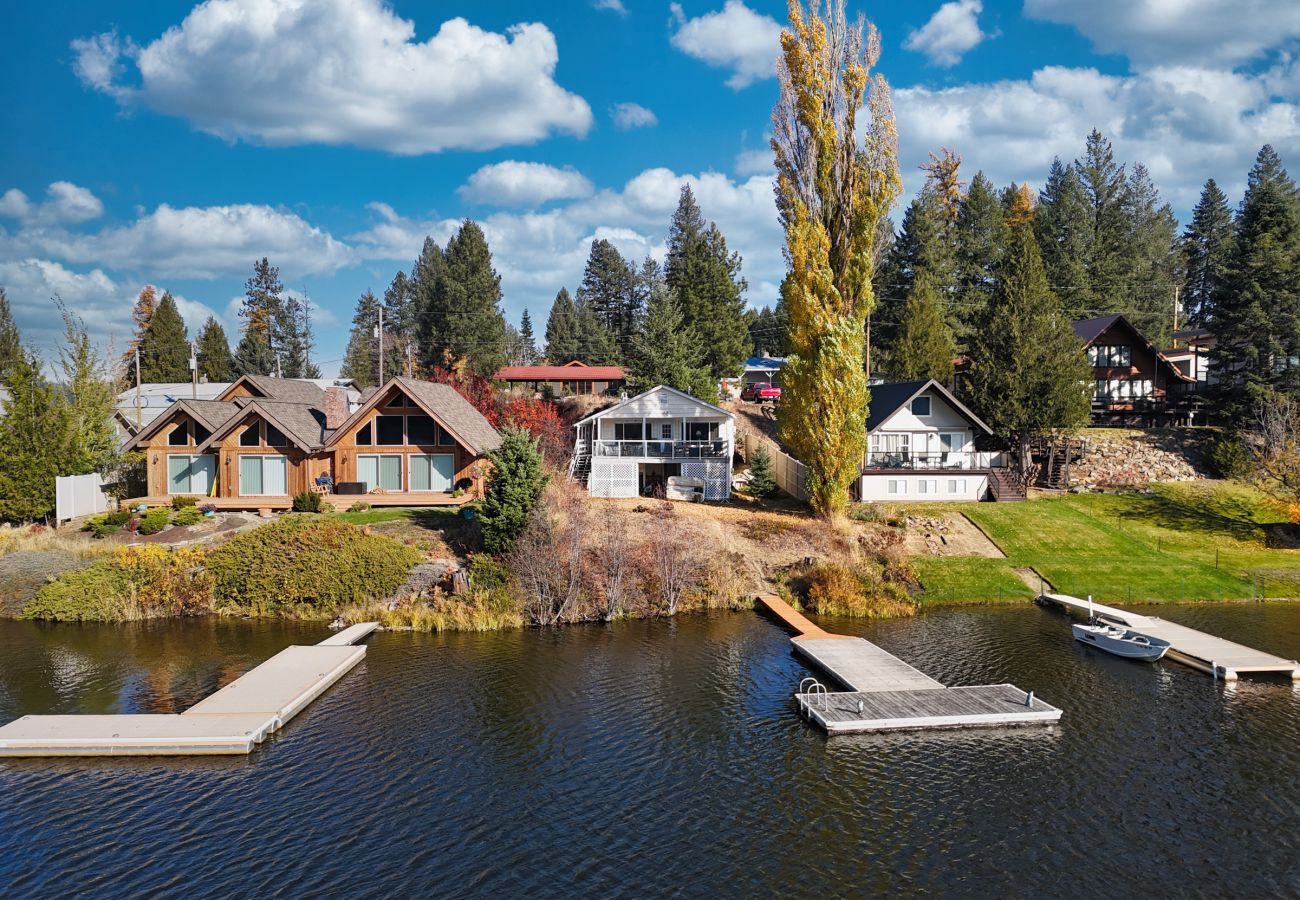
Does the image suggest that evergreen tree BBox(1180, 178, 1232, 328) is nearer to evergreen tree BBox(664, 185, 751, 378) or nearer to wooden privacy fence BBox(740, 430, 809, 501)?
evergreen tree BBox(664, 185, 751, 378)

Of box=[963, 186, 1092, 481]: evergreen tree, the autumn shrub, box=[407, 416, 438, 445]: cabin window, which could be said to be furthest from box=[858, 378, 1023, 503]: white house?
the autumn shrub

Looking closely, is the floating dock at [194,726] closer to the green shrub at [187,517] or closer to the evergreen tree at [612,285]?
the green shrub at [187,517]

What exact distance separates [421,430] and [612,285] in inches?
2291

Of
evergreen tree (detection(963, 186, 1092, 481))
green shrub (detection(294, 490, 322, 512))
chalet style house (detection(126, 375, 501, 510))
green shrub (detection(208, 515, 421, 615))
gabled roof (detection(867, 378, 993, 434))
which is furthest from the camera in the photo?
evergreen tree (detection(963, 186, 1092, 481))

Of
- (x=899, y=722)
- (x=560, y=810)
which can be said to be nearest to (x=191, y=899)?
(x=560, y=810)

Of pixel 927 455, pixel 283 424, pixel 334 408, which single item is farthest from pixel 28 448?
pixel 927 455

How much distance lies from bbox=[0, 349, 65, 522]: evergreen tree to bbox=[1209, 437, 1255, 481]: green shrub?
66.5m

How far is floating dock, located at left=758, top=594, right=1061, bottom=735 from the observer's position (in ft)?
71.1

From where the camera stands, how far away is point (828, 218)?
41750 millimetres

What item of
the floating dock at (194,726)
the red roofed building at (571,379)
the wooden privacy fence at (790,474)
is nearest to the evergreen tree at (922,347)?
the wooden privacy fence at (790,474)

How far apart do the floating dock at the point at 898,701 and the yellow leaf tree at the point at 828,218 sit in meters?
14.8

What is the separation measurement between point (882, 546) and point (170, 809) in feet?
98.6

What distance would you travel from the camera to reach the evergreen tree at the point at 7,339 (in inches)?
3115

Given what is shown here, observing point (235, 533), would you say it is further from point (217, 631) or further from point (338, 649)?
point (338, 649)
